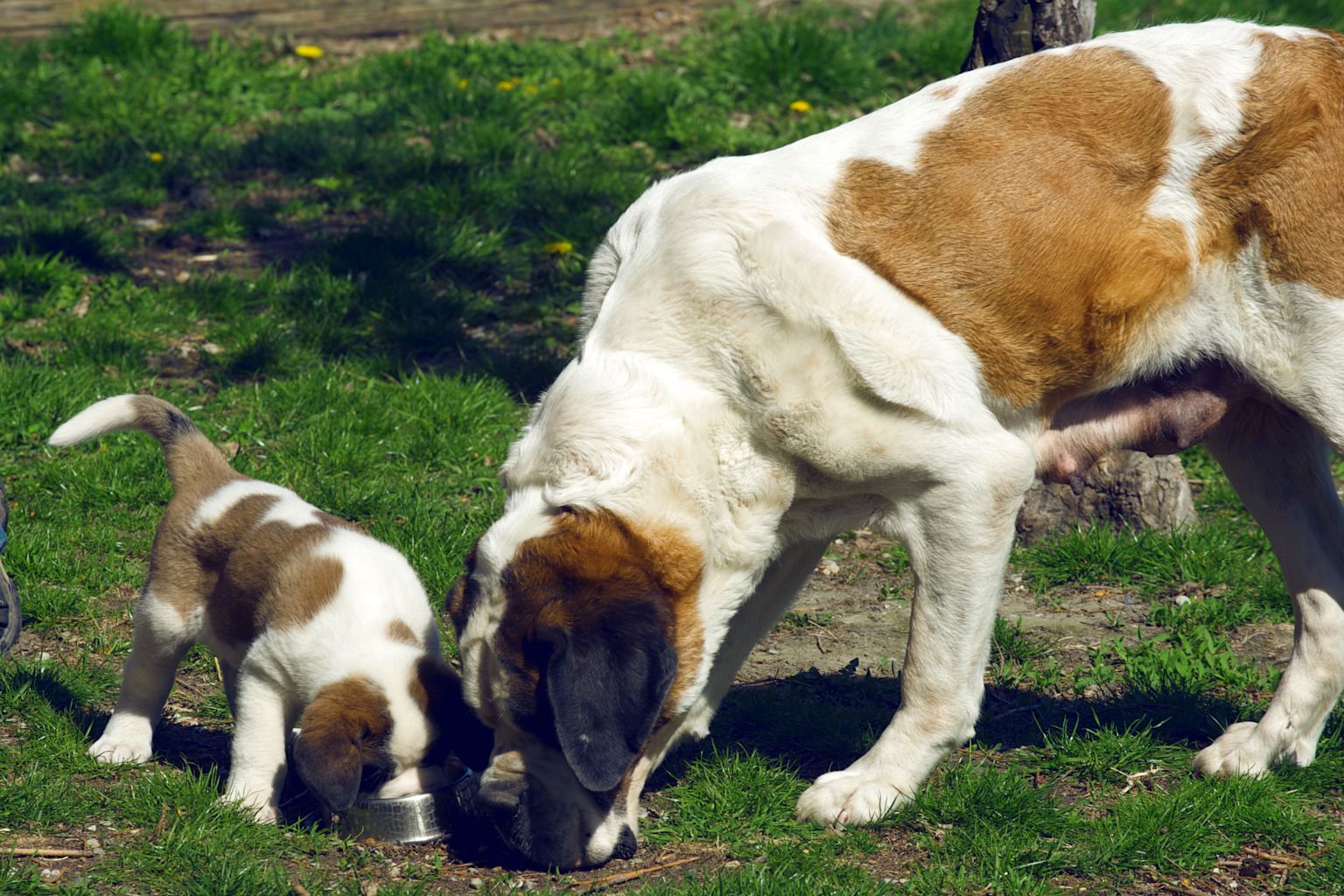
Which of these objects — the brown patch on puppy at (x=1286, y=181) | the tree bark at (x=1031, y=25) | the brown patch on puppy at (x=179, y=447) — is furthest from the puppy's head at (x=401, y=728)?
the tree bark at (x=1031, y=25)

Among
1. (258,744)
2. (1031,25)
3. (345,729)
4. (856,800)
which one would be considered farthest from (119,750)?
(1031,25)

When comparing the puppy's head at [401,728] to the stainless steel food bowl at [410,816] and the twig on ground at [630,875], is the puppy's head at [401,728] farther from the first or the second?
the twig on ground at [630,875]

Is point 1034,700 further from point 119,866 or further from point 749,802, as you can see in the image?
point 119,866

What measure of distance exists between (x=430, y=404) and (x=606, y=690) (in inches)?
136

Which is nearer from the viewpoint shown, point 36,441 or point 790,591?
point 790,591

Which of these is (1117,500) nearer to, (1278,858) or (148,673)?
(1278,858)

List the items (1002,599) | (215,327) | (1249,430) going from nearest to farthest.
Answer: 1. (1249,430)
2. (1002,599)
3. (215,327)

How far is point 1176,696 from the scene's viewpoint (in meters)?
4.73

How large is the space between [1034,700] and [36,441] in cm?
431

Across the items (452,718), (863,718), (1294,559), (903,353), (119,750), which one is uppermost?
(903,353)

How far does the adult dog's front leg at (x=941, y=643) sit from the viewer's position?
3.72 meters

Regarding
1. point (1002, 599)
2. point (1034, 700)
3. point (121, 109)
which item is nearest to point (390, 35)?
point (121, 109)

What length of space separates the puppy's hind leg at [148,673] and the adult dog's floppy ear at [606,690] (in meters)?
1.45

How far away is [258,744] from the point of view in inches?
156
